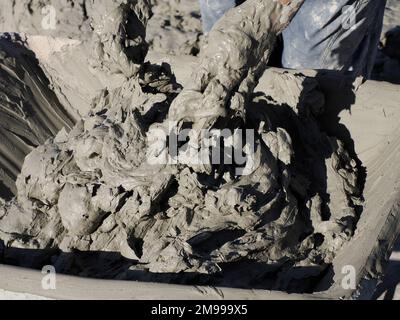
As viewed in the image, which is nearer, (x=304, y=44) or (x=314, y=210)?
(x=314, y=210)

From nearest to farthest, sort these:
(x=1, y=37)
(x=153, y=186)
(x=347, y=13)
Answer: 1. (x=153, y=186)
2. (x=347, y=13)
3. (x=1, y=37)

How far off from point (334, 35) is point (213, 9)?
470 millimetres

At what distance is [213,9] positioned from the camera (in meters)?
2.57

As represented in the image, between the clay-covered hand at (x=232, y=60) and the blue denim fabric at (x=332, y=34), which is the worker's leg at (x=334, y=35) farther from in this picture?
the clay-covered hand at (x=232, y=60)

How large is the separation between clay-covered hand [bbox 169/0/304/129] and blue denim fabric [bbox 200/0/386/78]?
696 mm

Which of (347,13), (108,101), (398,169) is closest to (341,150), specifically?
(398,169)

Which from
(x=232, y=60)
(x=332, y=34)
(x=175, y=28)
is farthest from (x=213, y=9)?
(x=232, y=60)

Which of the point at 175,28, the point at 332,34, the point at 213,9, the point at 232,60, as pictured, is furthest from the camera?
the point at 175,28

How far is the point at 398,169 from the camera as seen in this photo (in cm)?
190

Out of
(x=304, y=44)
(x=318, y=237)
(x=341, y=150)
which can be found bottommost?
(x=318, y=237)

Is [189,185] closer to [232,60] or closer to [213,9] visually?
[232,60]

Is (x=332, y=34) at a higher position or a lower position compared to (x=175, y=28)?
higher

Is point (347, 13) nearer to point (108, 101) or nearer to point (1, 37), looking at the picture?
point (108, 101)
